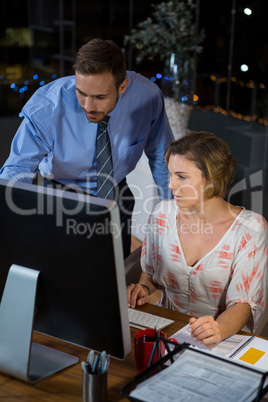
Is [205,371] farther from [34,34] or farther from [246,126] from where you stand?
[34,34]

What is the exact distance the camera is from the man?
2.19m

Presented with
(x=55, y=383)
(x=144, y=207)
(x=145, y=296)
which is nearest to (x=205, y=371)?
(x=55, y=383)

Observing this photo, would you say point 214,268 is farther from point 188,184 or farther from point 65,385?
point 65,385

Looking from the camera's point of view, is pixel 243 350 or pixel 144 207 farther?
pixel 144 207

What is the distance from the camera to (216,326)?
1643 mm

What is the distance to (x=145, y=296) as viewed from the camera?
6.42 feet

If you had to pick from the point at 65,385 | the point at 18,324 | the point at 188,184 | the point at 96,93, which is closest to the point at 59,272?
the point at 18,324

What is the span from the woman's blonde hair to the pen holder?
912mm

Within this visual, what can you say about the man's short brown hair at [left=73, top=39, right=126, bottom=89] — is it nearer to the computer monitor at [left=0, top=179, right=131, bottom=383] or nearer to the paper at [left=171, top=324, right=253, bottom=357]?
the computer monitor at [left=0, top=179, right=131, bottom=383]

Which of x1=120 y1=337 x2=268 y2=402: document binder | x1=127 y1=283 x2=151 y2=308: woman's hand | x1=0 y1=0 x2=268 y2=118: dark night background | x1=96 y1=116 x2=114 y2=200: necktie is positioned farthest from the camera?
x1=0 y1=0 x2=268 y2=118: dark night background

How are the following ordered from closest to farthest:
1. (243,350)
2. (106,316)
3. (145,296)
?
(106,316) → (243,350) → (145,296)

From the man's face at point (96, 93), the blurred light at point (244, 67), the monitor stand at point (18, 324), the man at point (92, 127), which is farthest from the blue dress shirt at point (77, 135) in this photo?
the blurred light at point (244, 67)

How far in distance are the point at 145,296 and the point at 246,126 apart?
3.85 meters

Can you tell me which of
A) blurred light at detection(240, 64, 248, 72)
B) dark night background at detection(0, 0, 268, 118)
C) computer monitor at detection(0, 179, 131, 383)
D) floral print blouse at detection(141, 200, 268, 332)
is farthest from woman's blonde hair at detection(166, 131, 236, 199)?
dark night background at detection(0, 0, 268, 118)
